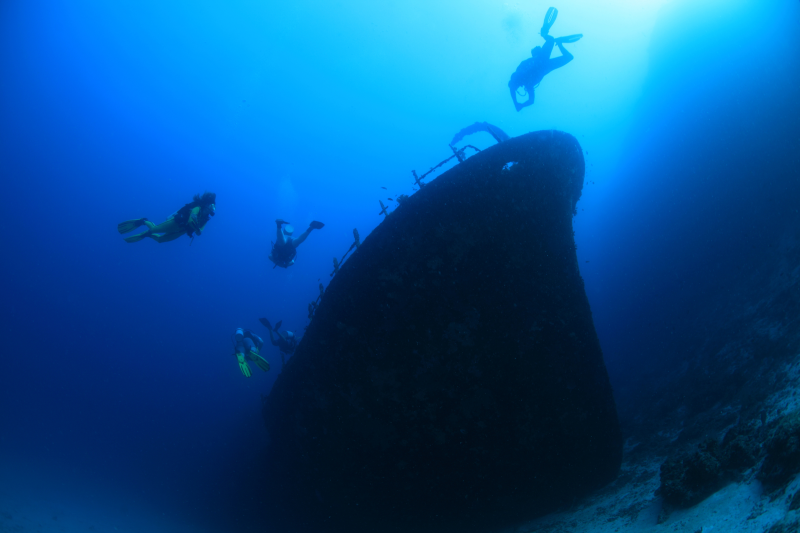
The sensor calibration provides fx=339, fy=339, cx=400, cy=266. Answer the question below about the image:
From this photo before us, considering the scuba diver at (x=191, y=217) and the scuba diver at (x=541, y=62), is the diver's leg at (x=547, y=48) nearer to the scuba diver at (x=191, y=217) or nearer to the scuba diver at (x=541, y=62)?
the scuba diver at (x=541, y=62)

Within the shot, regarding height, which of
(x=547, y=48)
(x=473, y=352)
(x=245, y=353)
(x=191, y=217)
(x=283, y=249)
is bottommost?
(x=473, y=352)

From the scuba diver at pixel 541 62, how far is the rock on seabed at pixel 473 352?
20.9 ft

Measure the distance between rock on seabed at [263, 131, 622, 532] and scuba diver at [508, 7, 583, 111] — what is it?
6.38 m

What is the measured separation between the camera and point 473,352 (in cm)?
414

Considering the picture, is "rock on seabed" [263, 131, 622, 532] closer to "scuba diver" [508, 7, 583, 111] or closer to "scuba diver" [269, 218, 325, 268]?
"scuba diver" [269, 218, 325, 268]

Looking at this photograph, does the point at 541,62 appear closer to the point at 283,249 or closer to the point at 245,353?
the point at 283,249

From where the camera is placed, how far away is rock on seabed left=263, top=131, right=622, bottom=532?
408 centimetres

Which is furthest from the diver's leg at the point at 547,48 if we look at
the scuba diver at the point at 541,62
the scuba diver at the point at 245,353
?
the scuba diver at the point at 245,353

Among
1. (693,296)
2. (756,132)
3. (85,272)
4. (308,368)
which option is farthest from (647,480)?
(85,272)

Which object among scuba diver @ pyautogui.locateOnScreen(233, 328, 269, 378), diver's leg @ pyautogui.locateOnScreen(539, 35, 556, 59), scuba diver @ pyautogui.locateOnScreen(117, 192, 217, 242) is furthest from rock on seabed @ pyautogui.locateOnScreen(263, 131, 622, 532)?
diver's leg @ pyautogui.locateOnScreen(539, 35, 556, 59)

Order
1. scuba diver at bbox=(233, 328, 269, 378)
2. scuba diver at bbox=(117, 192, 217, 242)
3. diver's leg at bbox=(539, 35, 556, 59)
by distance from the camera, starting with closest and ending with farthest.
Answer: scuba diver at bbox=(117, 192, 217, 242), scuba diver at bbox=(233, 328, 269, 378), diver's leg at bbox=(539, 35, 556, 59)

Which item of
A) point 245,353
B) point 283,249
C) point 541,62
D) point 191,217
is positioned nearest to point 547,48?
→ point 541,62

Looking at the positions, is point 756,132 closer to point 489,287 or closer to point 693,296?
point 693,296

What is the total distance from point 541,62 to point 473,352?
9.01 metres
